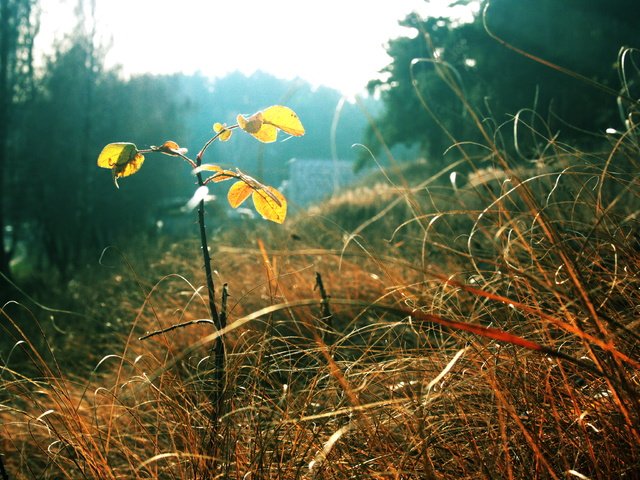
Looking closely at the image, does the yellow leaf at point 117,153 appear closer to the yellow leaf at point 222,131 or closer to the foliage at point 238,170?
the foliage at point 238,170

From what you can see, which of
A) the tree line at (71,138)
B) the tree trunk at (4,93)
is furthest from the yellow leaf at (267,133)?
the tree trunk at (4,93)

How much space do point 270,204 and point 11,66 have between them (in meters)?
12.6

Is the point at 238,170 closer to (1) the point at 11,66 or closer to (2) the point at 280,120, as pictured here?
(2) the point at 280,120

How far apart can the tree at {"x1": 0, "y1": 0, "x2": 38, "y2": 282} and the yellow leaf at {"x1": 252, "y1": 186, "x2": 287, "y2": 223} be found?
33.2ft

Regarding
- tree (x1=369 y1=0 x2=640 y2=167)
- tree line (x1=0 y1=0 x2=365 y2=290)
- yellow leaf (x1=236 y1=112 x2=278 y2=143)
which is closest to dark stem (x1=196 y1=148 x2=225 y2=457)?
yellow leaf (x1=236 y1=112 x2=278 y2=143)

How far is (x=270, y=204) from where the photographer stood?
3.54 feet

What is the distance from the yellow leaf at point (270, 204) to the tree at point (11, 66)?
10.1 metres

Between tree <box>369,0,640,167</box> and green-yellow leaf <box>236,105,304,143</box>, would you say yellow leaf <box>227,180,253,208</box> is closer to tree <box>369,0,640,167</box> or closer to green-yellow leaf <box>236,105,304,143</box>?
green-yellow leaf <box>236,105,304,143</box>

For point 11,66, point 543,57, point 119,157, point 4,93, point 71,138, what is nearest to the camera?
point 119,157

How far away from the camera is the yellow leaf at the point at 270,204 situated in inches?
41.6

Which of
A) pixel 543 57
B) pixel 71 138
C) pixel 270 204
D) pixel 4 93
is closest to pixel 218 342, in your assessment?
pixel 270 204

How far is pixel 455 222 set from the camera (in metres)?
3.86

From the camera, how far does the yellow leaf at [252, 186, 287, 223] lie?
1.06 metres

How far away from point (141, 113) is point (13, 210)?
4.16m
